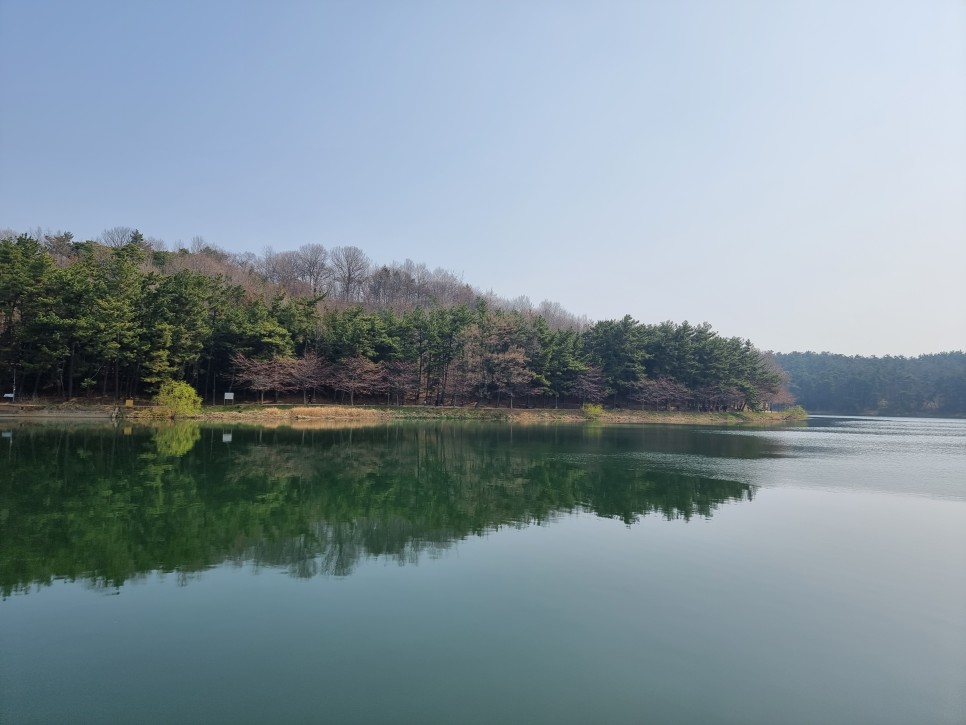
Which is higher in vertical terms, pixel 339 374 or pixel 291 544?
pixel 339 374

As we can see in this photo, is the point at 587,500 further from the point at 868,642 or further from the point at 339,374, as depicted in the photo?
the point at 339,374

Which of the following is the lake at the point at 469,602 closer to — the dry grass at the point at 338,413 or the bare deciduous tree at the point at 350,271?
the dry grass at the point at 338,413

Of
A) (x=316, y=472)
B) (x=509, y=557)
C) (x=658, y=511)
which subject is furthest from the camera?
(x=316, y=472)


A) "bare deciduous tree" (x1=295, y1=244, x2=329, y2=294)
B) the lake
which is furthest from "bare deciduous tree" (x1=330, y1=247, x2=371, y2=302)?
the lake

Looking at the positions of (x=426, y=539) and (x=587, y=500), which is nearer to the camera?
(x=426, y=539)

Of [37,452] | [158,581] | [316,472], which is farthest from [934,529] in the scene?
[37,452]

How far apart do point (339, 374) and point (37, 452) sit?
2735 cm

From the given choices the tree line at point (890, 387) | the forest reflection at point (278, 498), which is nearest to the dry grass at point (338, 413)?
the forest reflection at point (278, 498)

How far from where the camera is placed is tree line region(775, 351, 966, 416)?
98125 mm

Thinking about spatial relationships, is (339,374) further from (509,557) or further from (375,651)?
(375,651)

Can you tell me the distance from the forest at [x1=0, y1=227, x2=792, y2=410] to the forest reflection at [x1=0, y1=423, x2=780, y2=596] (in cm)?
1339

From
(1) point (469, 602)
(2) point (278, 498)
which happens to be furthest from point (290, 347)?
(1) point (469, 602)

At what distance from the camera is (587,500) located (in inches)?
552

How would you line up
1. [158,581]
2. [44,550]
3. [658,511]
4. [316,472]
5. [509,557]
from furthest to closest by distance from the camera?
[316,472]
[658,511]
[509,557]
[44,550]
[158,581]
